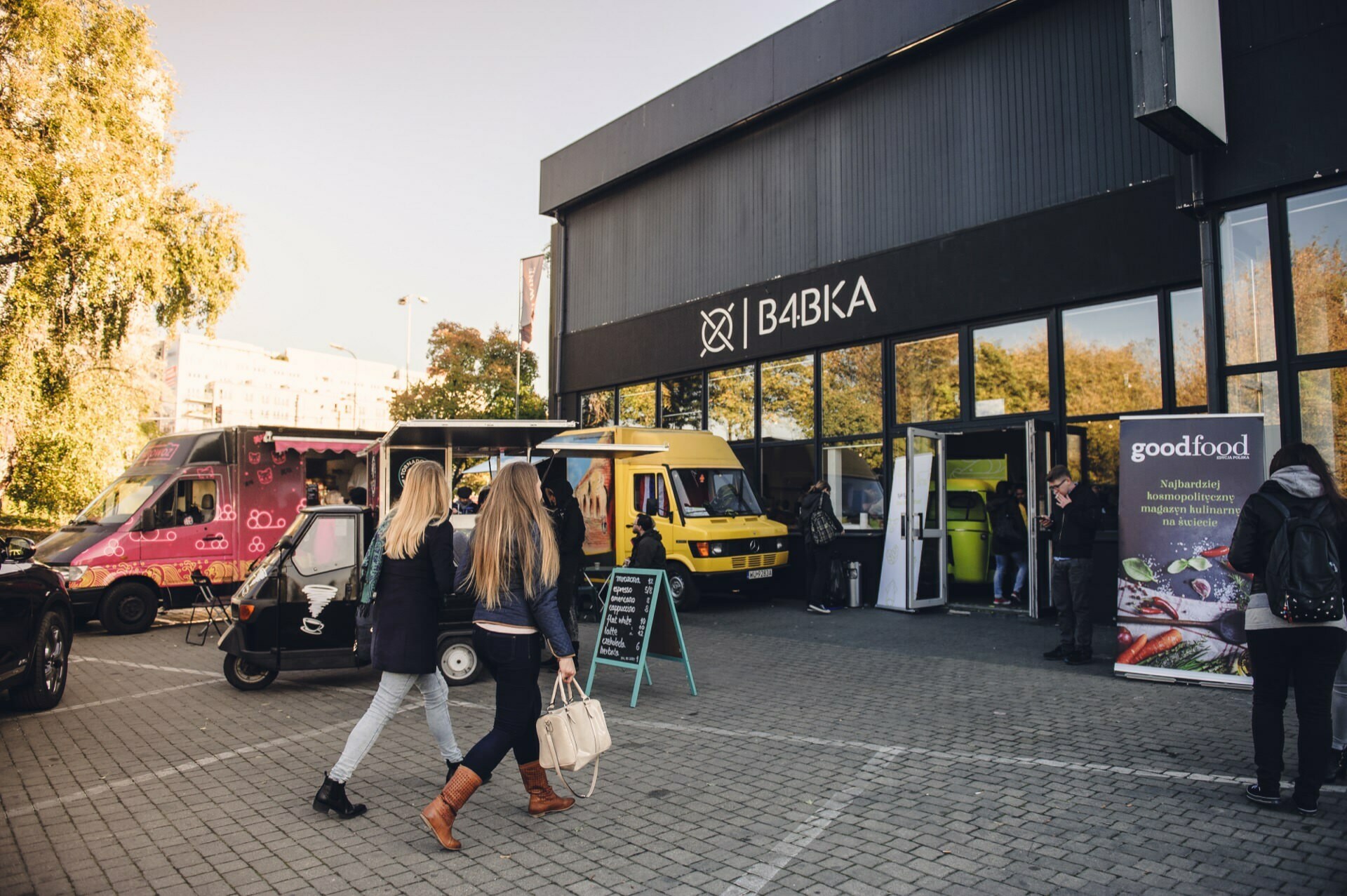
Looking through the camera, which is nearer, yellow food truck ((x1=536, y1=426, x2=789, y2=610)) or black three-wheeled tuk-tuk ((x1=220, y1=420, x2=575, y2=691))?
black three-wheeled tuk-tuk ((x1=220, y1=420, x2=575, y2=691))

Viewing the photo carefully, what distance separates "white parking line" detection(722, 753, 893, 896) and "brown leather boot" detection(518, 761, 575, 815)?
1235mm

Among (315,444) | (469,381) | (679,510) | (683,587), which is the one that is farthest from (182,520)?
(469,381)

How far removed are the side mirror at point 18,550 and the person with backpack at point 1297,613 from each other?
8730mm

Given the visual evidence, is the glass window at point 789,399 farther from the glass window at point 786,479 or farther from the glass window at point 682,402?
the glass window at point 682,402

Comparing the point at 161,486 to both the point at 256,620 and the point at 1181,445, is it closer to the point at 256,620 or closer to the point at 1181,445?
the point at 256,620

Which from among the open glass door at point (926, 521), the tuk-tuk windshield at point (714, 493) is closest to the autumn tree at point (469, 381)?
the tuk-tuk windshield at point (714, 493)

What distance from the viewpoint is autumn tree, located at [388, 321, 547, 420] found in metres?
31.2

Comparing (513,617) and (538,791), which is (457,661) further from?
(513,617)

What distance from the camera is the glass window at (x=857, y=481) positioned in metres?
14.0

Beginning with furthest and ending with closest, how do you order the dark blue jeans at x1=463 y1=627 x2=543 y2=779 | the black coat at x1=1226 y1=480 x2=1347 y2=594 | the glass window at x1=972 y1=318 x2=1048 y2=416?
the glass window at x1=972 y1=318 x2=1048 y2=416 → the black coat at x1=1226 y1=480 x2=1347 y2=594 → the dark blue jeans at x1=463 y1=627 x2=543 y2=779

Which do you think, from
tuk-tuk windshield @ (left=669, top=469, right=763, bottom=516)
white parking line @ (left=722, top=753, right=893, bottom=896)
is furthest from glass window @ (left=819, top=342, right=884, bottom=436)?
white parking line @ (left=722, top=753, right=893, bottom=896)

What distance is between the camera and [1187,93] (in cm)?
844

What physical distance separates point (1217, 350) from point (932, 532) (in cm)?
496

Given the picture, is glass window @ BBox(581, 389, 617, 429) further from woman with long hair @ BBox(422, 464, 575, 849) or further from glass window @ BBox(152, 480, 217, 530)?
woman with long hair @ BBox(422, 464, 575, 849)
